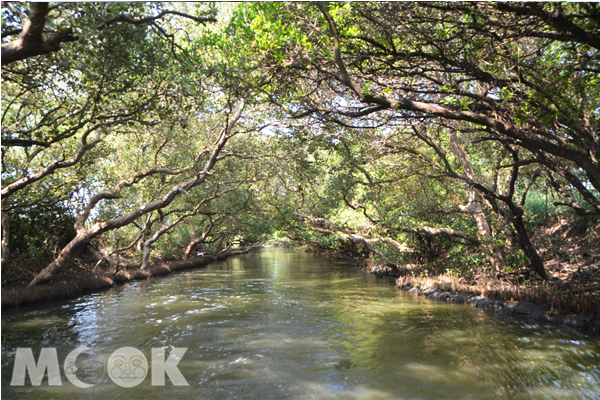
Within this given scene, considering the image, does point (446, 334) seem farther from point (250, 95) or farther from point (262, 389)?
point (250, 95)

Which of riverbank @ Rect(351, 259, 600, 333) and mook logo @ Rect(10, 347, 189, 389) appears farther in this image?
riverbank @ Rect(351, 259, 600, 333)

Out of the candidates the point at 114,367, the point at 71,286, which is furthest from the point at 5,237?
the point at 114,367

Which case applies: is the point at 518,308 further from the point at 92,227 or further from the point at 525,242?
the point at 92,227

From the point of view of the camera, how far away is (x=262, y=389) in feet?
18.0

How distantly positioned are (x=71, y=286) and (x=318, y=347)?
11.0 m

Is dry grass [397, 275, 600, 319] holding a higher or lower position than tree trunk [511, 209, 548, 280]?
lower

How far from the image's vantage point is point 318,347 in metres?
7.46

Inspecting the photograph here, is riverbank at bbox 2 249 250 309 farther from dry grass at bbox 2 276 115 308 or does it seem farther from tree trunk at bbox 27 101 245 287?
tree trunk at bbox 27 101 245 287

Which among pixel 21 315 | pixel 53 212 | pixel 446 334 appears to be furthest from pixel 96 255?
pixel 446 334

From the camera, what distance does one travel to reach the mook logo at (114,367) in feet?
19.2

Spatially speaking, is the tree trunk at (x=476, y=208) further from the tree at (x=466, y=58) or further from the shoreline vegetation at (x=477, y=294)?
the tree at (x=466, y=58)

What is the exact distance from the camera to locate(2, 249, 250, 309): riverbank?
11.4m

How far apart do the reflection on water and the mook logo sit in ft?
0.41

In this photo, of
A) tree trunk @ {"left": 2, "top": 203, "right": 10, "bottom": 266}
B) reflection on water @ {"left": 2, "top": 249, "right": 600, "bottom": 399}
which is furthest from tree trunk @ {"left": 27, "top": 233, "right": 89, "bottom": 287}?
reflection on water @ {"left": 2, "top": 249, "right": 600, "bottom": 399}
